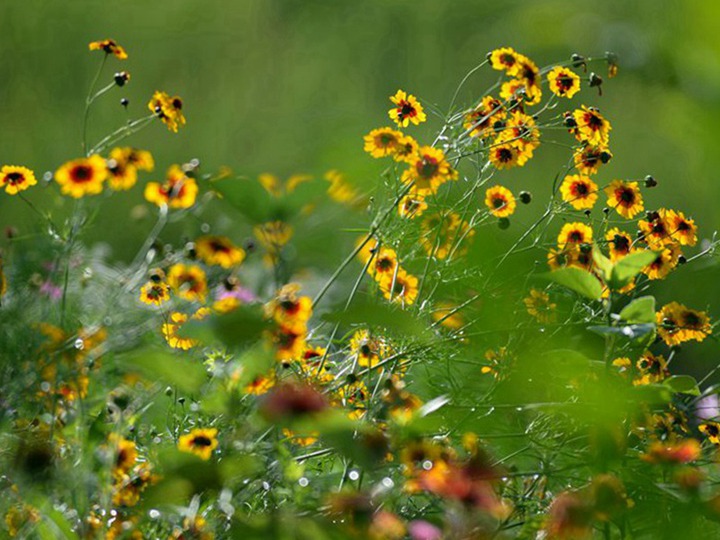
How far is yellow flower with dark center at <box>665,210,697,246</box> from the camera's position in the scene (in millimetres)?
1205

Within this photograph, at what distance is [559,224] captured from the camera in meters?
1.50

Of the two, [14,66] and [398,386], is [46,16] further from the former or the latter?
[398,386]

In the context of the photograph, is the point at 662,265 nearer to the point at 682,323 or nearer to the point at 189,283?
the point at 682,323

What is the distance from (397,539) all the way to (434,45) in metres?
3.50

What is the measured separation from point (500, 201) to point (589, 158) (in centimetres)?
12

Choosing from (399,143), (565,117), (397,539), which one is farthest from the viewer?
(565,117)

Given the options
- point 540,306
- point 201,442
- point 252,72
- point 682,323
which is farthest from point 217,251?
point 252,72

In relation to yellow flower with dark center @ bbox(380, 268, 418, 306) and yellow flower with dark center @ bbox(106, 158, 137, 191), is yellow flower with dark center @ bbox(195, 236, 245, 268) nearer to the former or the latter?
yellow flower with dark center @ bbox(106, 158, 137, 191)

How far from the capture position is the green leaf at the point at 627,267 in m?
0.72

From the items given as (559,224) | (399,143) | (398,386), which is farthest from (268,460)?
(559,224)

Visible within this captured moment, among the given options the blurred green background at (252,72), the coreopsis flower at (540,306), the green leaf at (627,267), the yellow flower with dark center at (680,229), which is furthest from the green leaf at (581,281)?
the blurred green background at (252,72)

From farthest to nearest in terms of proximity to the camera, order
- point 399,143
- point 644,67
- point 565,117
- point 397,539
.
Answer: point 565,117, point 399,143, point 397,539, point 644,67

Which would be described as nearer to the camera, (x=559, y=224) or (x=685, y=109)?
(x=685, y=109)

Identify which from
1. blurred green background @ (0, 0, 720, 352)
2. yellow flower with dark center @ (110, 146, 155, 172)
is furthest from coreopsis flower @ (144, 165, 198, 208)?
blurred green background @ (0, 0, 720, 352)
